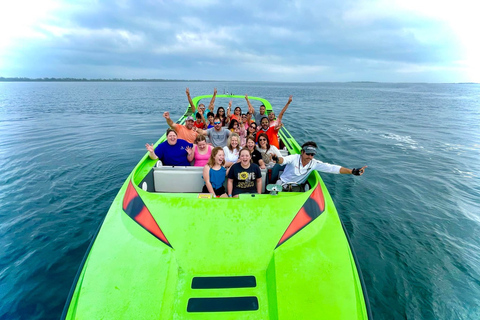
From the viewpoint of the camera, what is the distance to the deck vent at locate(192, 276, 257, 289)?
7.18 ft

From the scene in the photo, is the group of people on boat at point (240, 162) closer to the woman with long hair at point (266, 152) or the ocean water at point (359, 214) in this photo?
the woman with long hair at point (266, 152)

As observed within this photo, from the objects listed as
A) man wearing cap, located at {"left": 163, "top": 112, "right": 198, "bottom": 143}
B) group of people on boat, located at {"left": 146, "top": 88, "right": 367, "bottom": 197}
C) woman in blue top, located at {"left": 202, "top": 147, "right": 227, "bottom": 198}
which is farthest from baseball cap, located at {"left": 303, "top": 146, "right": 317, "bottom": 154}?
man wearing cap, located at {"left": 163, "top": 112, "right": 198, "bottom": 143}

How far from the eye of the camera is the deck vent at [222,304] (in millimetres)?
1997

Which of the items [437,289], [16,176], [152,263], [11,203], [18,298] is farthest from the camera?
[16,176]

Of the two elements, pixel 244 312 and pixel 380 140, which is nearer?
pixel 244 312

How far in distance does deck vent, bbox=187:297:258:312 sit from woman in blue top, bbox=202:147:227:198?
170 centimetres

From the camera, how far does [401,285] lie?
3.51 metres

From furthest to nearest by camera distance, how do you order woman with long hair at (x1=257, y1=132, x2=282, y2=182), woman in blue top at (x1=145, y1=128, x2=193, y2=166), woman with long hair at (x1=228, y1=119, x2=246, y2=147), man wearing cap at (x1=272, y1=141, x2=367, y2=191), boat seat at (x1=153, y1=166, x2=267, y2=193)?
woman with long hair at (x1=228, y1=119, x2=246, y2=147)
woman in blue top at (x1=145, y1=128, x2=193, y2=166)
woman with long hair at (x1=257, y1=132, x2=282, y2=182)
boat seat at (x1=153, y1=166, x2=267, y2=193)
man wearing cap at (x1=272, y1=141, x2=367, y2=191)

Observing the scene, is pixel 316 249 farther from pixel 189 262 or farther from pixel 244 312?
pixel 189 262

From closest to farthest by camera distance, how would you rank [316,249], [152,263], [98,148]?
[152,263] → [316,249] → [98,148]

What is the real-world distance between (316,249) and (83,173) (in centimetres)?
734

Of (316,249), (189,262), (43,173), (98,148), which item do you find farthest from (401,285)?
(98,148)

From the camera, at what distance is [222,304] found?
2.03 meters

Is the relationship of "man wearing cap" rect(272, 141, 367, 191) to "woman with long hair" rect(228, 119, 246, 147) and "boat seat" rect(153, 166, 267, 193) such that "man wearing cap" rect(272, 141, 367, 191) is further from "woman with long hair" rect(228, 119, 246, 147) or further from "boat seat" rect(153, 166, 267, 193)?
"woman with long hair" rect(228, 119, 246, 147)
